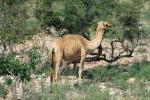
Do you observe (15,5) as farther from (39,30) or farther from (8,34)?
(8,34)

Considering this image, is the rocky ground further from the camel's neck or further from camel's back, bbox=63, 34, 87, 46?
the camel's neck

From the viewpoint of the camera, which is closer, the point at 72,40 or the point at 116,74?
the point at 72,40

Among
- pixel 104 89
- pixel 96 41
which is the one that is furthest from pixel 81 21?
pixel 104 89

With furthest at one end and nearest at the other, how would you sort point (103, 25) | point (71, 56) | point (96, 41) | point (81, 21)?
point (81, 21), point (96, 41), point (103, 25), point (71, 56)

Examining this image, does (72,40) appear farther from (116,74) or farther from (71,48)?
(116,74)

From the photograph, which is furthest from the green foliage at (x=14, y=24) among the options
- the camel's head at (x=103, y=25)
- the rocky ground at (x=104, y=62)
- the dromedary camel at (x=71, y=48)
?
the camel's head at (x=103, y=25)

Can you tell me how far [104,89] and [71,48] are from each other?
8.54 feet

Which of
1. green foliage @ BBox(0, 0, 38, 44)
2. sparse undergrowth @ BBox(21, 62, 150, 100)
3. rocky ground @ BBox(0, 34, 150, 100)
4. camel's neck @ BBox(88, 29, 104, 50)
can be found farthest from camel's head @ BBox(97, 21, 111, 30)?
green foliage @ BBox(0, 0, 38, 44)

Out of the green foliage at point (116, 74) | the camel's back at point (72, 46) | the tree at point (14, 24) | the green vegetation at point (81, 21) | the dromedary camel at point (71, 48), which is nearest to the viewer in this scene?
the dromedary camel at point (71, 48)

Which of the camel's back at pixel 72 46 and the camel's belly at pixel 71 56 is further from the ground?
the camel's back at pixel 72 46

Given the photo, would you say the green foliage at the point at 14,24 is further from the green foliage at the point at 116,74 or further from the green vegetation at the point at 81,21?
the green foliage at the point at 116,74

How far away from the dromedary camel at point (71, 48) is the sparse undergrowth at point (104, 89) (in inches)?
29.4

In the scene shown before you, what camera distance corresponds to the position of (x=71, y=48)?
46.6ft

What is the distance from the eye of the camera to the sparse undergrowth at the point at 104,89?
10.5 meters
